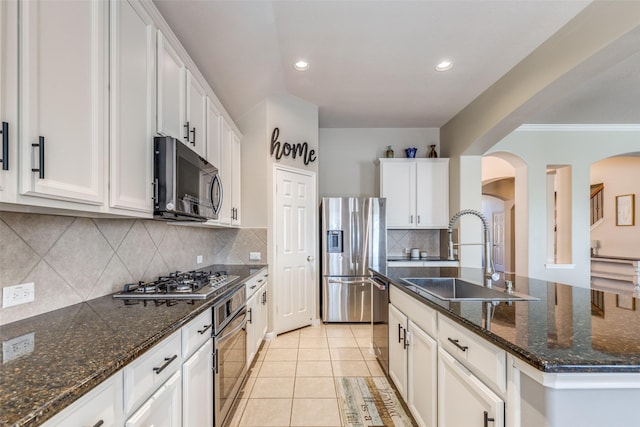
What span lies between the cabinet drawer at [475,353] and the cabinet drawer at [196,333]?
3.96 feet

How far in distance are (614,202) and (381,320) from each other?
595cm

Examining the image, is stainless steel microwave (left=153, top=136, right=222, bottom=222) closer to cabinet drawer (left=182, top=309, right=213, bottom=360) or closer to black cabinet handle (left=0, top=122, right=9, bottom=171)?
cabinet drawer (left=182, top=309, right=213, bottom=360)

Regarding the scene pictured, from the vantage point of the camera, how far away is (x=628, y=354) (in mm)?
914

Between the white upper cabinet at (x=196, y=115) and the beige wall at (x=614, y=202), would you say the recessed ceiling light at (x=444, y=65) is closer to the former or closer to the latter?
the white upper cabinet at (x=196, y=115)

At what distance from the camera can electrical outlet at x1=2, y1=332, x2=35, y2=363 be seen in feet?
2.99

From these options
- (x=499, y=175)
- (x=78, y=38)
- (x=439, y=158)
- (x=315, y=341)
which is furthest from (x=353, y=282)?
(x=499, y=175)

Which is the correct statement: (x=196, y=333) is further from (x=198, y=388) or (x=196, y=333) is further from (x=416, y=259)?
(x=416, y=259)

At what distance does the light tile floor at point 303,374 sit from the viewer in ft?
6.99

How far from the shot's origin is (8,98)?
0.87 meters

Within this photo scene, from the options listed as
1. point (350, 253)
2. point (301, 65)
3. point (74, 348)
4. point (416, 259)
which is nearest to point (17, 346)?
point (74, 348)

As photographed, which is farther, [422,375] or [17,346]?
[422,375]

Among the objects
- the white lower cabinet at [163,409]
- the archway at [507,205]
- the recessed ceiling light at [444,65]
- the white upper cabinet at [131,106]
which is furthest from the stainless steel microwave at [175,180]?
the archway at [507,205]

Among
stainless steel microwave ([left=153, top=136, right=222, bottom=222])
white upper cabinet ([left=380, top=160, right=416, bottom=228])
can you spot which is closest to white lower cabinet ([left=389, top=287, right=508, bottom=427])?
stainless steel microwave ([left=153, top=136, right=222, bottom=222])

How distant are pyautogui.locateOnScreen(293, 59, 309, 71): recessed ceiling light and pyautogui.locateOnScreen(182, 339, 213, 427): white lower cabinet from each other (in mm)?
2613
